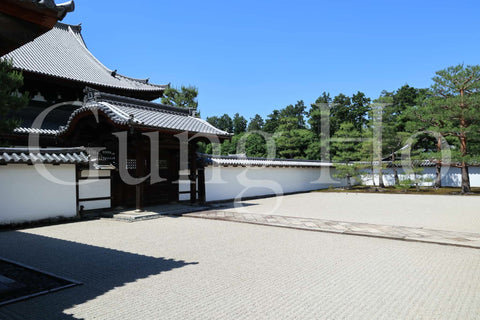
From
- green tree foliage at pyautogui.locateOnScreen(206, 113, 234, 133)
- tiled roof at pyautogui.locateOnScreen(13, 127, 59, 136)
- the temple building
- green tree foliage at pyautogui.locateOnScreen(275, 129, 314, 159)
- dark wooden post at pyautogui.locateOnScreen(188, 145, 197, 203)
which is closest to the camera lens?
the temple building

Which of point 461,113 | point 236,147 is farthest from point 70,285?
point 236,147

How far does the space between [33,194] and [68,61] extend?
27.1 feet

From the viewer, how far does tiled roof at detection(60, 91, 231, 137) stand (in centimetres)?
837

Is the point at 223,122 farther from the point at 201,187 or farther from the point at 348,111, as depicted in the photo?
the point at 201,187

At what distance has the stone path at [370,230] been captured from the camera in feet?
19.5

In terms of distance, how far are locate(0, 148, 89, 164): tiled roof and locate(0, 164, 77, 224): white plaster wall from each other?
0.84ft

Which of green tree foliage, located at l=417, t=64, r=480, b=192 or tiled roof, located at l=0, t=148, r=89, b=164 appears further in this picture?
green tree foliage, located at l=417, t=64, r=480, b=192

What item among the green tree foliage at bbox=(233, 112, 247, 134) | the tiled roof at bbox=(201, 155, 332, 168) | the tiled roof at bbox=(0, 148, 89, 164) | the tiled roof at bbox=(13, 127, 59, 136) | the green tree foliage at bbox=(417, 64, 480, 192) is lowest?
the tiled roof at bbox=(201, 155, 332, 168)

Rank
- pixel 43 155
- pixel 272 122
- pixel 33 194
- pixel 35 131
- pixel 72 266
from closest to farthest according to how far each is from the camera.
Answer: pixel 72 266 < pixel 33 194 < pixel 43 155 < pixel 35 131 < pixel 272 122

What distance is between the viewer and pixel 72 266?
176 inches

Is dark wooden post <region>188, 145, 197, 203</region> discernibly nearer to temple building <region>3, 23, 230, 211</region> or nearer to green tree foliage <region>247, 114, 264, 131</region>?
temple building <region>3, 23, 230, 211</region>

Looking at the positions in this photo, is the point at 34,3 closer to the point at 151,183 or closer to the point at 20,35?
the point at 20,35

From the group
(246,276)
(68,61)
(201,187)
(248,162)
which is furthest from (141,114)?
(248,162)

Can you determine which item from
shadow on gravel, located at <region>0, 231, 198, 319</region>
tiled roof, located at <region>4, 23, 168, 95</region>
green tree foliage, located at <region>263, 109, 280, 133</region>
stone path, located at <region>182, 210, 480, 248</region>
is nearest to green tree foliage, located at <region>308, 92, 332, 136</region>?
green tree foliage, located at <region>263, 109, 280, 133</region>
